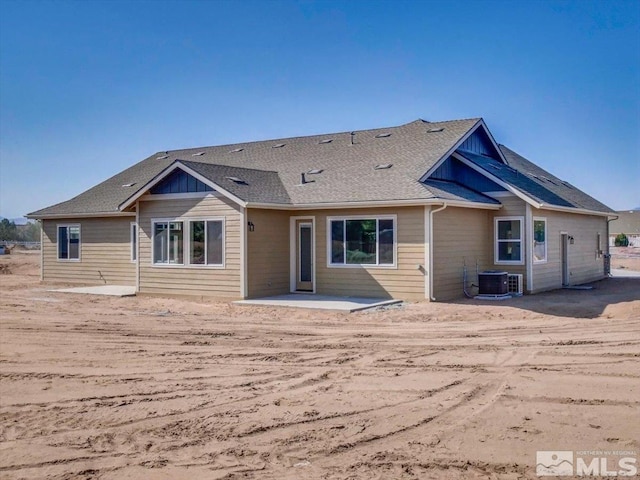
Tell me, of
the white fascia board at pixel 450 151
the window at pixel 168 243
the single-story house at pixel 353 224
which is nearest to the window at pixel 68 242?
the single-story house at pixel 353 224

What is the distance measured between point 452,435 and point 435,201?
10025 mm

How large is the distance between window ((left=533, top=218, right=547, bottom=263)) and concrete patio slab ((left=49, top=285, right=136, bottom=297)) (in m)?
12.3

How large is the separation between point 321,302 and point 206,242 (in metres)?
3.89

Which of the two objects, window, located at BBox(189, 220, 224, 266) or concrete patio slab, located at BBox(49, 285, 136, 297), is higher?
window, located at BBox(189, 220, 224, 266)

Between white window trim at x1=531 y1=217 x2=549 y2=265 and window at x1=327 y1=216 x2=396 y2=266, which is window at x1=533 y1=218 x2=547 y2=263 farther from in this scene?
window at x1=327 y1=216 x2=396 y2=266

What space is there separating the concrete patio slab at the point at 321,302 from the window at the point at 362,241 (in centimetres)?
107

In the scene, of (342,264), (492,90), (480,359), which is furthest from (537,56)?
(480,359)

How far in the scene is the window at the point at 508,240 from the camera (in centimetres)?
1811

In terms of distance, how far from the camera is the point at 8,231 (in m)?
75.4

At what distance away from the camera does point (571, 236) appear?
21375 mm

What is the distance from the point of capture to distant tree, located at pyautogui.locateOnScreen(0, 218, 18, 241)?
73.9 metres

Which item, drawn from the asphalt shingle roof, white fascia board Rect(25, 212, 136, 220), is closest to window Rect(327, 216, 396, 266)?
the asphalt shingle roof

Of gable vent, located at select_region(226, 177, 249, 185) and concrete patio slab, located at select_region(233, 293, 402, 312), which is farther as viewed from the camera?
gable vent, located at select_region(226, 177, 249, 185)

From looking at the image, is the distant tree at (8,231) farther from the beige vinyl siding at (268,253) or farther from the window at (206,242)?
the beige vinyl siding at (268,253)
